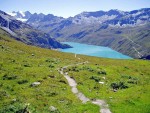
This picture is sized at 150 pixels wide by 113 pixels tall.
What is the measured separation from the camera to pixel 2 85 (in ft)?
144

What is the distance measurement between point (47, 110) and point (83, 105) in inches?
201

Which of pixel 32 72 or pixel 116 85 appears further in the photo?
pixel 32 72

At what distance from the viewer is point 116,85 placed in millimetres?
49500

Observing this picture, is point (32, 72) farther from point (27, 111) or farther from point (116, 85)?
point (27, 111)

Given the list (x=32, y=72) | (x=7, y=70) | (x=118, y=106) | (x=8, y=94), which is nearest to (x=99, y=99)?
(x=118, y=106)

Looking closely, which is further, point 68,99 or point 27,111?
point 68,99

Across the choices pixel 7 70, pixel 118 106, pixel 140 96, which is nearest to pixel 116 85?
pixel 140 96

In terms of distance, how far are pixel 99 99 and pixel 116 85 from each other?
10.1 meters

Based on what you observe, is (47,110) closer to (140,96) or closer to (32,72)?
(140,96)

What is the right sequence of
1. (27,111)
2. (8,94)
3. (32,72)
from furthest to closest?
(32,72) < (8,94) < (27,111)

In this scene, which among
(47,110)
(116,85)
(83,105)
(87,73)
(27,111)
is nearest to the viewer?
(27,111)

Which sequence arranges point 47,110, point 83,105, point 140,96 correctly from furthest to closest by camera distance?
point 140,96 < point 83,105 < point 47,110

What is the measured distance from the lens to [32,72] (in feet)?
182

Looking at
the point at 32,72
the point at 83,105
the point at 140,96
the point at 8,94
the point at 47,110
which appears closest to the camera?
the point at 47,110
